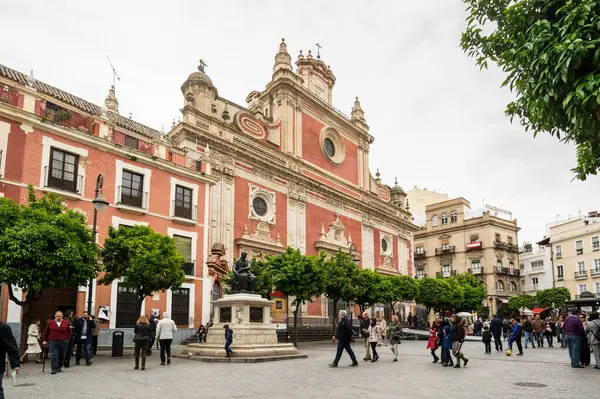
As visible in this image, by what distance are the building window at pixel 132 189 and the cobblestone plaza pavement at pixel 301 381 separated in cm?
903

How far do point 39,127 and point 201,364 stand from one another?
459 inches

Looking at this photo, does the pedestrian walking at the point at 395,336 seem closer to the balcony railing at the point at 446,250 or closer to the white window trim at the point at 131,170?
the white window trim at the point at 131,170

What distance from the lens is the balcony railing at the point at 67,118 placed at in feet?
62.4

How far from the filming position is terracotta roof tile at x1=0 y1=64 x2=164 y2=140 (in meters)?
22.7

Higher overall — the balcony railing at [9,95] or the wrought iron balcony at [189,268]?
the balcony railing at [9,95]

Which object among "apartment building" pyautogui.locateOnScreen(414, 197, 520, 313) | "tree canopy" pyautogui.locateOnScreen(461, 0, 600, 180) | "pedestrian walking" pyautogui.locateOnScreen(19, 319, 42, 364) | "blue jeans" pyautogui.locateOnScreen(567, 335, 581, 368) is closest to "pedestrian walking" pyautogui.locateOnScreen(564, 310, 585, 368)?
"blue jeans" pyautogui.locateOnScreen(567, 335, 581, 368)

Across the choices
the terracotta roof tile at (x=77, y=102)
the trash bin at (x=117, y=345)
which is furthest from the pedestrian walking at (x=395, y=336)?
the terracotta roof tile at (x=77, y=102)

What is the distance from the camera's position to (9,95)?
1794 centimetres

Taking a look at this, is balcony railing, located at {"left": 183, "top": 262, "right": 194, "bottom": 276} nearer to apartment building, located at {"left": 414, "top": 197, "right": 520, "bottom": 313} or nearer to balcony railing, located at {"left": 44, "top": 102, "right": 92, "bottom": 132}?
balcony railing, located at {"left": 44, "top": 102, "right": 92, "bottom": 132}

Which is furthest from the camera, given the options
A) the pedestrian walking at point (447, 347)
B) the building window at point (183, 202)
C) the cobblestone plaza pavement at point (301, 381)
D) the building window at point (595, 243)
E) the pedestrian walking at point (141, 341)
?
the building window at point (595, 243)

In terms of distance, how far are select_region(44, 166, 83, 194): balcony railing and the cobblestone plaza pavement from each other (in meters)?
8.30

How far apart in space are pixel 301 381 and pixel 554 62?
714cm

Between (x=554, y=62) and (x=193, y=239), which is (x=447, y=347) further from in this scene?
(x=193, y=239)

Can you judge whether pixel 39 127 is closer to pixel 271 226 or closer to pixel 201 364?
pixel 201 364
